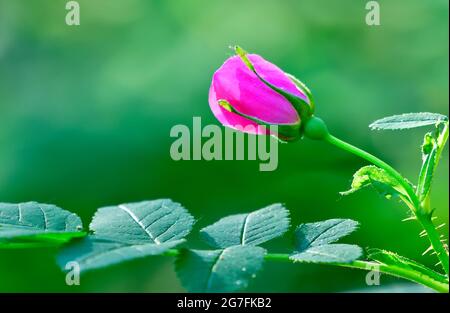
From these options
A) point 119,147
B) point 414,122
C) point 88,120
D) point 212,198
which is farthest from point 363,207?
point 414,122

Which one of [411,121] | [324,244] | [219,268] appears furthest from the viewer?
[411,121]

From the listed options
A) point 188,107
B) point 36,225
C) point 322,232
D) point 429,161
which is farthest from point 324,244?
point 188,107

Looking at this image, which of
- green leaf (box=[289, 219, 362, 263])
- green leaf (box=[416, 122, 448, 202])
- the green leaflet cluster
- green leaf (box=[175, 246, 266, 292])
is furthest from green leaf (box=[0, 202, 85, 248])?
green leaf (box=[416, 122, 448, 202])

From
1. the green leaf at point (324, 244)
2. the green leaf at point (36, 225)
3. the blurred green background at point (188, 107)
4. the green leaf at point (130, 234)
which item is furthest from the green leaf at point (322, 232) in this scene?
the blurred green background at point (188, 107)

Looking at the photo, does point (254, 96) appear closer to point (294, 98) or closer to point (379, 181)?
point (294, 98)

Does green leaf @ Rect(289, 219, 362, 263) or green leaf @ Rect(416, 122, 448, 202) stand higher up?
green leaf @ Rect(416, 122, 448, 202)

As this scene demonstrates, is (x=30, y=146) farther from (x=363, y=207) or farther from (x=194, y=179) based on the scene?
(x=363, y=207)

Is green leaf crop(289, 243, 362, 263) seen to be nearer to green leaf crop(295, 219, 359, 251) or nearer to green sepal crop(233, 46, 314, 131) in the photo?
green leaf crop(295, 219, 359, 251)
